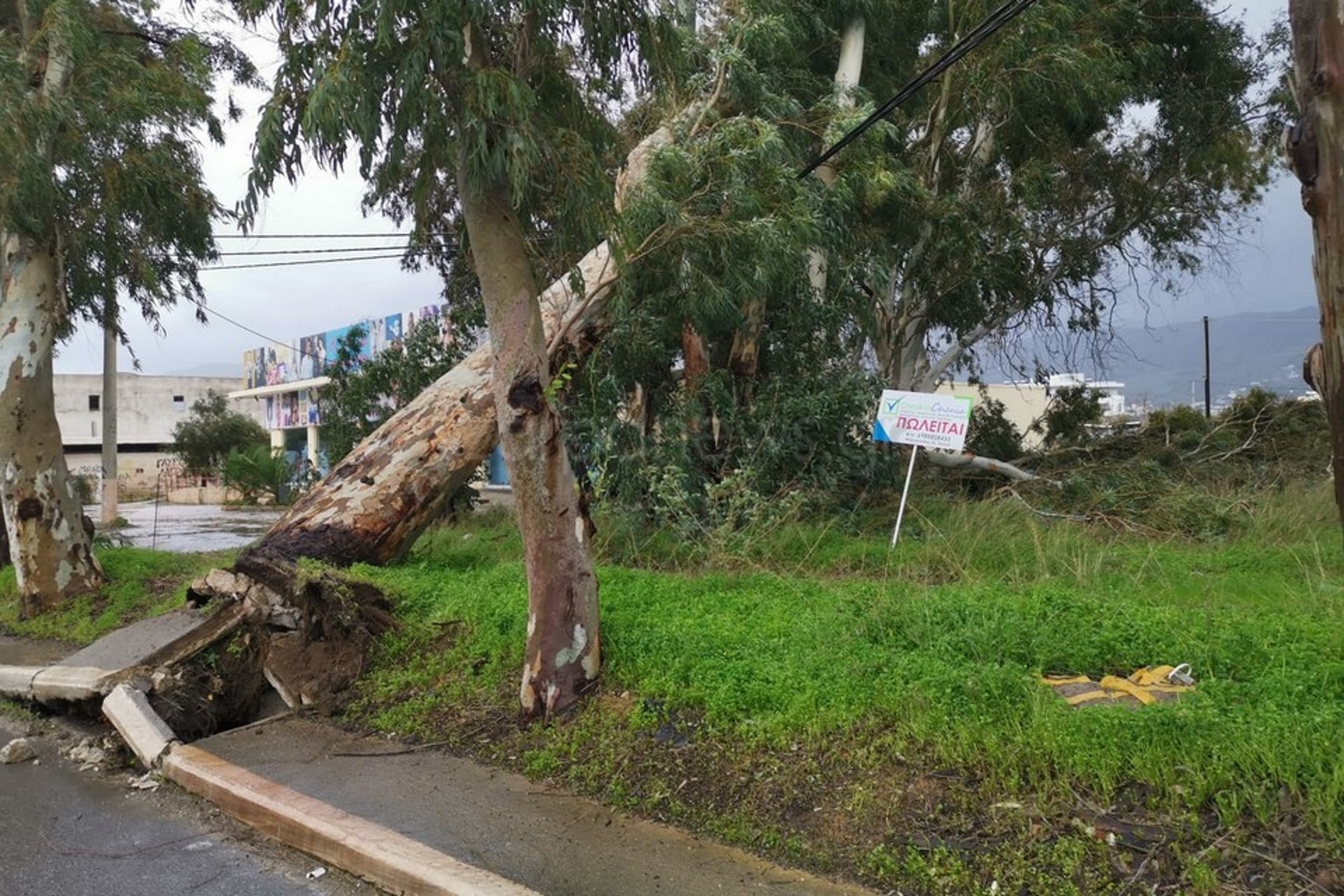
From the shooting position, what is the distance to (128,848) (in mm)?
4918

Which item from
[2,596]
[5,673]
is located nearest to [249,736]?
[5,673]

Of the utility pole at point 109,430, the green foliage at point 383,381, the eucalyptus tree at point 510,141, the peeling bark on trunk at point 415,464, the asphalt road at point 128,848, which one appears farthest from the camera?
the utility pole at point 109,430

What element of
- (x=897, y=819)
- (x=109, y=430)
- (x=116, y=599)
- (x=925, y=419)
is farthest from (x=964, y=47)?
(x=109, y=430)

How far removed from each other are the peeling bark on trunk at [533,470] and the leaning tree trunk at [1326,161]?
3.71 metres

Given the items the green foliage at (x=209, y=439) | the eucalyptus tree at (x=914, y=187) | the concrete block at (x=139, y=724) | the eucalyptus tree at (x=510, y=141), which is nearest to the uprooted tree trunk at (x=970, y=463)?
the eucalyptus tree at (x=914, y=187)

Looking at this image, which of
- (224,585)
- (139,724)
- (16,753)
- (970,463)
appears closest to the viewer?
(139,724)

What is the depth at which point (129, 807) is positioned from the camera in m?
5.56

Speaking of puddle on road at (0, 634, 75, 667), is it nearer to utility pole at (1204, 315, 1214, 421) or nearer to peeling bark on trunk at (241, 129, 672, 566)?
peeling bark on trunk at (241, 129, 672, 566)

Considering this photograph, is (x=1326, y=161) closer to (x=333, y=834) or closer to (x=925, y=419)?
(x=333, y=834)

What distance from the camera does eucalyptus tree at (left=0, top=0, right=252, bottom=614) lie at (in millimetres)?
10023

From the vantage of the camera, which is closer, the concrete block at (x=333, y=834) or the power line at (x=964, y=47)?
the concrete block at (x=333, y=834)

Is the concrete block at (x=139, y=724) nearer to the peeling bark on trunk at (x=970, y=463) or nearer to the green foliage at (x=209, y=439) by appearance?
the peeling bark on trunk at (x=970, y=463)

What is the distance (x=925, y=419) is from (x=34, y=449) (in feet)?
29.6

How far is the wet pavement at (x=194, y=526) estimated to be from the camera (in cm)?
1809
